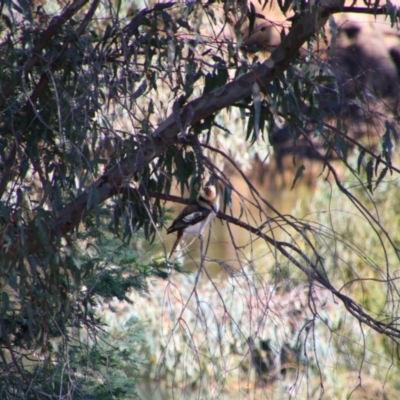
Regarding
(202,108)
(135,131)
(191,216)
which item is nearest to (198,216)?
(191,216)

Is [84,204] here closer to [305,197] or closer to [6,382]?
[6,382]

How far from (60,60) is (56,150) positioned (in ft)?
1.22

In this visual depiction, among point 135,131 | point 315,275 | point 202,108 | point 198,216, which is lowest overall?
point 315,275

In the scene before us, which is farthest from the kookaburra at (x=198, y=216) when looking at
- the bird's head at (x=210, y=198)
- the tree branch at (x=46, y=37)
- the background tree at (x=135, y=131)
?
the tree branch at (x=46, y=37)

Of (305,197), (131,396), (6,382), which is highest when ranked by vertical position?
(305,197)

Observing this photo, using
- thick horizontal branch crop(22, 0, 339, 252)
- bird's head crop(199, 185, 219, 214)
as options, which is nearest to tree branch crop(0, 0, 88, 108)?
thick horizontal branch crop(22, 0, 339, 252)

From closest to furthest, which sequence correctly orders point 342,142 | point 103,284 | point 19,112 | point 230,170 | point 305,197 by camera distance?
point 342,142 → point 19,112 → point 103,284 → point 305,197 → point 230,170

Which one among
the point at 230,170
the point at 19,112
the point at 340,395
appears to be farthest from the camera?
the point at 230,170

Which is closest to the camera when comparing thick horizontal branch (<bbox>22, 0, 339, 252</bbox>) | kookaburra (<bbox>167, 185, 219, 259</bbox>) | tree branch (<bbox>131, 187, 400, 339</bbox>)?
tree branch (<bbox>131, 187, 400, 339</bbox>)

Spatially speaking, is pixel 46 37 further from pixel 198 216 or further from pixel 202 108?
pixel 198 216

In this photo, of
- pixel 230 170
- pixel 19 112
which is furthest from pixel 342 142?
pixel 230 170

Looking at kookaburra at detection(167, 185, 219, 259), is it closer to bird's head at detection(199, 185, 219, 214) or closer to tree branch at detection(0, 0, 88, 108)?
bird's head at detection(199, 185, 219, 214)

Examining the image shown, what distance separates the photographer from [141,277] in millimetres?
4531

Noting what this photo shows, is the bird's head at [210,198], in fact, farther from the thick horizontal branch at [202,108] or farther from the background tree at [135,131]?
the thick horizontal branch at [202,108]
